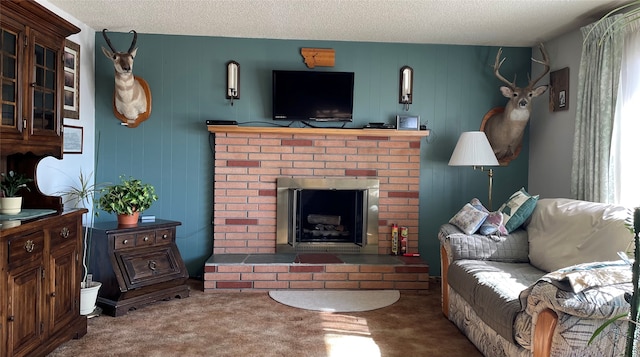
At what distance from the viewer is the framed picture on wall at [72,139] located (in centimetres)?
411

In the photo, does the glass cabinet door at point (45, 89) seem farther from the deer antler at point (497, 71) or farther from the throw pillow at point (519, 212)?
the deer antler at point (497, 71)

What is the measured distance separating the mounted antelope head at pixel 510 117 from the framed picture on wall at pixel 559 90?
0.11 metres

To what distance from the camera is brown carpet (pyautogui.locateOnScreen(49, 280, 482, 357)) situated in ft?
10.1

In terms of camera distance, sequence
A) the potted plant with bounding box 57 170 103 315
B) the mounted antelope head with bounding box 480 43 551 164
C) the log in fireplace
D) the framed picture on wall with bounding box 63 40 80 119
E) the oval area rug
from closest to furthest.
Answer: the potted plant with bounding box 57 170 103 315 → the oval area rug → the framed picture on wall with bounding box 63 40 80 119 → the mounted antelope head with bounding box 480 43 551 164 → the log in fireplace

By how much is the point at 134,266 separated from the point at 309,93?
6.96 feet

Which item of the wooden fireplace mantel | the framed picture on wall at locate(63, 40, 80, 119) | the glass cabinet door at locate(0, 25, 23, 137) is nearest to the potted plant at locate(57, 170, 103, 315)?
the framed picture on wall at locate(63, 40, 80, 119)

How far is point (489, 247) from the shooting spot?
3566 mm

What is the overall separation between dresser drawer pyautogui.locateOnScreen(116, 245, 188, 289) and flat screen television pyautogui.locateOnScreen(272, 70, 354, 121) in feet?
5.11

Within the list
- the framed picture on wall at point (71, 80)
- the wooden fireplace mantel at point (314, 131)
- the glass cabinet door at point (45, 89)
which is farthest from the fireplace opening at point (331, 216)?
the glass cabinet door at point (45, 89)

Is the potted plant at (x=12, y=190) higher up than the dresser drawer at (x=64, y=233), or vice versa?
the potted plant at (x=12, y=190)

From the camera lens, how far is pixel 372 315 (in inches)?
148

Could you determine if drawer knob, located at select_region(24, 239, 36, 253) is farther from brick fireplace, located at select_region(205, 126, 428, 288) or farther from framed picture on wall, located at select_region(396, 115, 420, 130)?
framed picture on wall, located at select_region(396, 115, 420, 130)

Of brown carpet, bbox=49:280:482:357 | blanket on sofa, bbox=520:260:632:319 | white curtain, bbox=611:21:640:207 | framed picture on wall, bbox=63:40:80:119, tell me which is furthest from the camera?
framed picture on wall, bbox=63:40:80:119

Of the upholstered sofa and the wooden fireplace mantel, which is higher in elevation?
the wooden fireplace mantel
